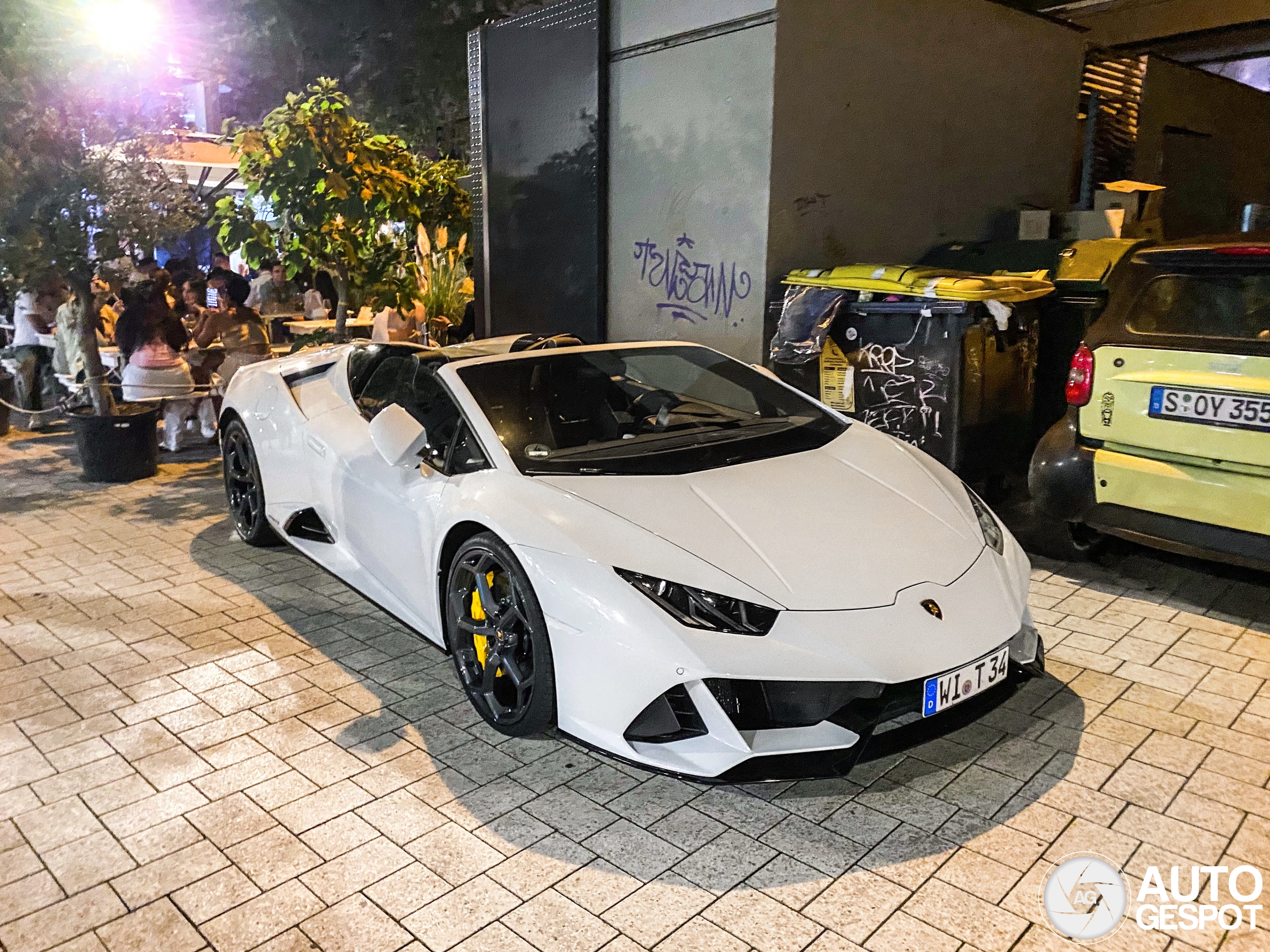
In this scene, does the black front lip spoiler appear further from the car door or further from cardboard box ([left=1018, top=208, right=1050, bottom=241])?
cardboard box ([left=1018, top=208, right=1050, bottom=241])

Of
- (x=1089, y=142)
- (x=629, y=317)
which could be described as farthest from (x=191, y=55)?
(x=1089, y=142)

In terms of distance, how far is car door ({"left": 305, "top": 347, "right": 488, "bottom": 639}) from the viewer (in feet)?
12.3

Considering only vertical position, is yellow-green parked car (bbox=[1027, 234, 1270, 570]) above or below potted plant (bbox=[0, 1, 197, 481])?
below

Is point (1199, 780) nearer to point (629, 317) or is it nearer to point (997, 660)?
point (997, 660)

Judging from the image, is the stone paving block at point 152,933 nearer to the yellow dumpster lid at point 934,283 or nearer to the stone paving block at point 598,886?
the stone paving block at point 598,886

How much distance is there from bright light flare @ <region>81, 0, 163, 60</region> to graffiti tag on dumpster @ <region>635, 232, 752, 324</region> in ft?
12.2

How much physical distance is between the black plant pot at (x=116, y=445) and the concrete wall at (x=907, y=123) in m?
4.79

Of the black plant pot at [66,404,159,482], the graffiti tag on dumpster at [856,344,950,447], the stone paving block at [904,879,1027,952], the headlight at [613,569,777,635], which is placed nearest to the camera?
the stone paving block at [904,879,1027,952]

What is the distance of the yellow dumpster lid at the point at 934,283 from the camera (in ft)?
18.2

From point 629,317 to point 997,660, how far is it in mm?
5203

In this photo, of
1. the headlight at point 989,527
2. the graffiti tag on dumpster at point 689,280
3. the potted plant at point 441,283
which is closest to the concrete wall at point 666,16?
the graffiti tag on dumpster at point 689,280

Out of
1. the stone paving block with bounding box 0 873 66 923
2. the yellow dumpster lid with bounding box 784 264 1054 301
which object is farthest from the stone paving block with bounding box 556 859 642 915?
the yellow dumpster lid with bounding box 784 264 1054 301

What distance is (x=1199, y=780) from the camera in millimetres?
3105

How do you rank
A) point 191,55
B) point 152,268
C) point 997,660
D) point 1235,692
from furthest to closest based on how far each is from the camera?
point 191,55
point 152,268
point 1235,692
point 997,660
